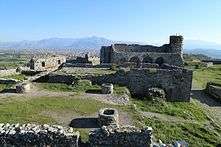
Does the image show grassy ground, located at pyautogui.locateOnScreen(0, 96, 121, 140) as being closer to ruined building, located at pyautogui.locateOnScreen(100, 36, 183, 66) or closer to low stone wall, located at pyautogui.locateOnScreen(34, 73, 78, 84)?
low stone wall, located at pyautogui.locateOnScreen(34, 73, 78, 84)

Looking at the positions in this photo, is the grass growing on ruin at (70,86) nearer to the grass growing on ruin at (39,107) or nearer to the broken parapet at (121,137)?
the grass growing on ruin at (39,107)

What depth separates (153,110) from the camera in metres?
26.6

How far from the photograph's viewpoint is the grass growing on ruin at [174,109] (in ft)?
87.5

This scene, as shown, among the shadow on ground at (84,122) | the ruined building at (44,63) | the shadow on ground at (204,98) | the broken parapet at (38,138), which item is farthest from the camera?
the ruined building at (44,63)

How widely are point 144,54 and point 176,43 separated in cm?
512

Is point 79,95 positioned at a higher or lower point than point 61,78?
lower

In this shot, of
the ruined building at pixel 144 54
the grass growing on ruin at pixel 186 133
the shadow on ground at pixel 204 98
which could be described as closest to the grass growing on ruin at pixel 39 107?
the grass growing on ruin at pixel 186 133

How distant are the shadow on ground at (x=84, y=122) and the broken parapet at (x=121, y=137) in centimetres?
448

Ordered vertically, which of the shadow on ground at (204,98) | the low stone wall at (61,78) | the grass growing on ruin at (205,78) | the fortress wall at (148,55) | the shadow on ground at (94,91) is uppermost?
the fortress wall at (148,55)

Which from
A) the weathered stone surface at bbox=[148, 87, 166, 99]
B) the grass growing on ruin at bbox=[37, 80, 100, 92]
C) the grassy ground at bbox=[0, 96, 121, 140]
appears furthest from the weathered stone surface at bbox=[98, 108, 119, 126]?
the weathered stone surface at bbox=[148, 87, 166, 99]

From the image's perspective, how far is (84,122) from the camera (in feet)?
62.8

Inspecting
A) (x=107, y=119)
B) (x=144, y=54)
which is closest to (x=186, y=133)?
(x=107, y=119)

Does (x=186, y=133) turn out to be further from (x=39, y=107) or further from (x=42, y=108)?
(x=39, y=107)

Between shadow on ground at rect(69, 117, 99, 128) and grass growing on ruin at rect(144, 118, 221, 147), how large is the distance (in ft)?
11.6
